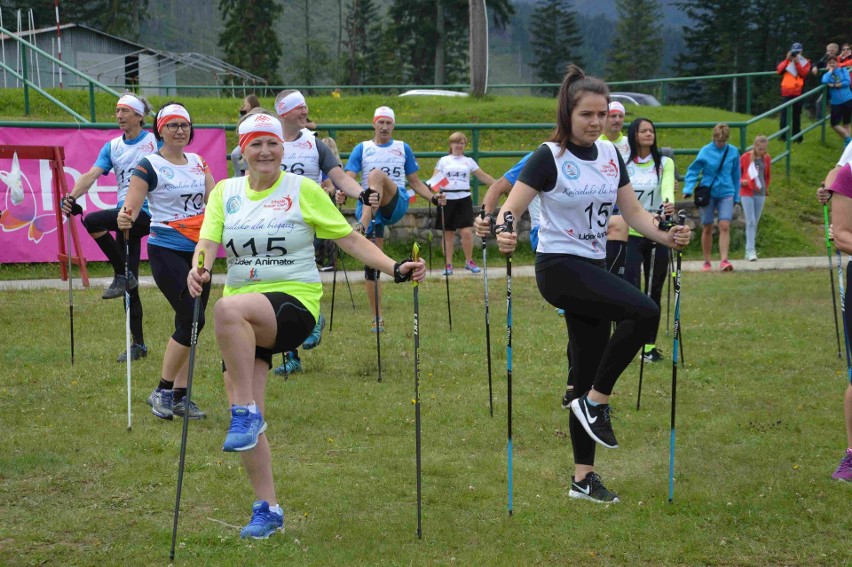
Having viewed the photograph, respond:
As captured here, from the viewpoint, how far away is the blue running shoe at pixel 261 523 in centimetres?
518

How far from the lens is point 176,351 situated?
756 centimetres

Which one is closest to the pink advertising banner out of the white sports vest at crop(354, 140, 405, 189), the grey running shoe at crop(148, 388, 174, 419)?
the white sports vest at crop(354, 140, 405, 189)

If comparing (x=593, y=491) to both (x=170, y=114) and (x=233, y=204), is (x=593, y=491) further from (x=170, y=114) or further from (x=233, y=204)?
(x=170, y=114)

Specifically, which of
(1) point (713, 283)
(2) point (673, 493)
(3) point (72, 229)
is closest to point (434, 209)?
(1) point (713, 283)

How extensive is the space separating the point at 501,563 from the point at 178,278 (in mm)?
3743

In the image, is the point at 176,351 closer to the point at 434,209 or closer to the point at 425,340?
the point at 425,340

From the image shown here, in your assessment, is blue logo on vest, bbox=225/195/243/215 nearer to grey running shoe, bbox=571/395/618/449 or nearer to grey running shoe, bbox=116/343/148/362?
grey running shoe, bbox=571/395/618/449

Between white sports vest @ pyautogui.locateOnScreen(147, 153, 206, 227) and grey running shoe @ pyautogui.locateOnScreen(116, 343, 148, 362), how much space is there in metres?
2.29

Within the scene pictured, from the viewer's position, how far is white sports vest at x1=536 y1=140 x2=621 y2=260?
5742 mm

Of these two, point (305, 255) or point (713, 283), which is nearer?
point (305, 255)

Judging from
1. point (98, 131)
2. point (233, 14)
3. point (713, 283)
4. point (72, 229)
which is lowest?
point (713, 283)

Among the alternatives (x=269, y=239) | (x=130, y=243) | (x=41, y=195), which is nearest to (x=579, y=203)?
(x=269, y=239)

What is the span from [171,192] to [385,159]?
4.29 meters

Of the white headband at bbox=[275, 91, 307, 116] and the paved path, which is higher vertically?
the white headband at bbox=[275, 91, 307, 116]
